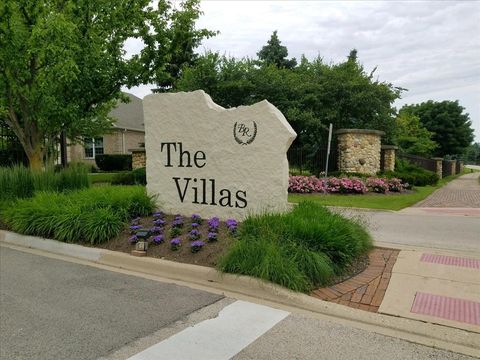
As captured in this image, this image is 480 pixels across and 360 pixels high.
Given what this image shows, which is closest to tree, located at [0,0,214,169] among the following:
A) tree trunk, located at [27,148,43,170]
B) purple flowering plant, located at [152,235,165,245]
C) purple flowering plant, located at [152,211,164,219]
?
tree trunk, located at [27,148,43,170]

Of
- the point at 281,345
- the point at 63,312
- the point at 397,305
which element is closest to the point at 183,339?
the point at 281,345

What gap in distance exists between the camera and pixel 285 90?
20953 millimetres

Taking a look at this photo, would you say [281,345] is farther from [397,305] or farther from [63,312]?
[63,312]

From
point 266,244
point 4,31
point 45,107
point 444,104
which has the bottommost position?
point 266,244

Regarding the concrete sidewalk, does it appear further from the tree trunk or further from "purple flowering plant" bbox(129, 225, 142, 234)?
the tree trunk

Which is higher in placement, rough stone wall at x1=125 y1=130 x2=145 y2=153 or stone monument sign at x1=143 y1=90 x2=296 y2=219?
rough stone wall at x1=125 y1=130 x2=145 y2=153

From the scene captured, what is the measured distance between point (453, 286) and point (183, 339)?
318 cm

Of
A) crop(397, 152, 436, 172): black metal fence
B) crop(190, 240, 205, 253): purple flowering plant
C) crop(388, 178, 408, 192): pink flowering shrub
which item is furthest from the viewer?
crop(397, 152, 436, 172): black metal fence

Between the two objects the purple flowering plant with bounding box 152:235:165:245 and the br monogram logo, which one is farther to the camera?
the br monogram logo

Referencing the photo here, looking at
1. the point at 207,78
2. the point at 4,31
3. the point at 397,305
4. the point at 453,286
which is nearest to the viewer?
the point at 397,305

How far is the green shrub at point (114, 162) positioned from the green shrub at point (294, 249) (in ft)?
87.7

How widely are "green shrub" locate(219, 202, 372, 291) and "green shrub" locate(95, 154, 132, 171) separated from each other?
1053 inches

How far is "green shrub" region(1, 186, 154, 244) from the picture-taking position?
6.85 metres

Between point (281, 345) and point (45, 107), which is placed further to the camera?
point (45, 107)
